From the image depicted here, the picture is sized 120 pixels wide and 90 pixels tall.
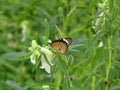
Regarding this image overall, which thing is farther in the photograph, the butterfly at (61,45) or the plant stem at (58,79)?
the plant stem at (58,79)

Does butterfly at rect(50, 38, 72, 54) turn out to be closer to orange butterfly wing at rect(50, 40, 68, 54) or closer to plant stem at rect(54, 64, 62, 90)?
orange butterfly wing at rect(50, 40, 68, 54)

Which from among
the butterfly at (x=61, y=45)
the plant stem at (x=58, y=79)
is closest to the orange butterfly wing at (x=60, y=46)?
the butterfly at (x=61, y=45)

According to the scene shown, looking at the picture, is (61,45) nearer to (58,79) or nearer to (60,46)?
(60,46)

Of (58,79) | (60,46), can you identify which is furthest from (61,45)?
(58,79)

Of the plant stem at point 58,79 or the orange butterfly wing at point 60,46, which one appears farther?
the plant stem at point 58,79

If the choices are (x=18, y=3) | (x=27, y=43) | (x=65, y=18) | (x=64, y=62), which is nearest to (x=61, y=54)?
(x=64, y=62)

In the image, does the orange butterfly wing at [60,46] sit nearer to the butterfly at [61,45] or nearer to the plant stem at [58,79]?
the butterfly at [61,45]

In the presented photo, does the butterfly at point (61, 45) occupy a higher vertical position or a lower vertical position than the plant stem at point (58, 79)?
higher

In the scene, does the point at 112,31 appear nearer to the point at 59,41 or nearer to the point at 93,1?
the point at 93,1
